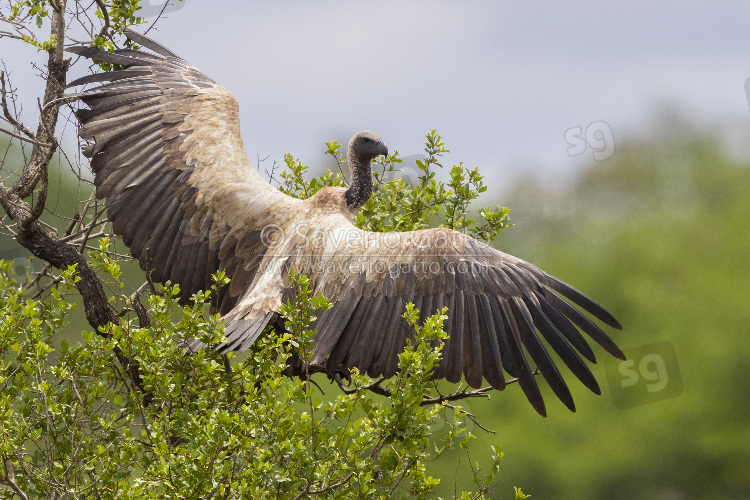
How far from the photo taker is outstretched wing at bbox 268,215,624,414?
4.60 metres

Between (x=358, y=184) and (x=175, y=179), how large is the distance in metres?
1.31

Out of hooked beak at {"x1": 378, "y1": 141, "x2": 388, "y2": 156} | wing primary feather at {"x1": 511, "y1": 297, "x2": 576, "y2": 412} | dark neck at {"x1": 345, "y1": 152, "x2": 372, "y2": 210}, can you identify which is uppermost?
hooked beak at {"x1": 378, "y1": 141, "x2": 388, "y2": 156}

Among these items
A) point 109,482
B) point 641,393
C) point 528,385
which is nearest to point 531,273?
point 528,385

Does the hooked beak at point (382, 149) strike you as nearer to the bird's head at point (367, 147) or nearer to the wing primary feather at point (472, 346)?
the bird's head at point (367, 147)

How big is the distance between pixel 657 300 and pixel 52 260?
2114 centimetres

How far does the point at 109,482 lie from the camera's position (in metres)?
3.65

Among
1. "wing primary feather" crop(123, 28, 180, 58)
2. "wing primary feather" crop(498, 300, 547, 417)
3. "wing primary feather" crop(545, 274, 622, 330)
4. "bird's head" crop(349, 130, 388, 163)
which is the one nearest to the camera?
"wing primary feather" crop(498, 300, 547, 417)

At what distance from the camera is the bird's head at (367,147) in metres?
6.15

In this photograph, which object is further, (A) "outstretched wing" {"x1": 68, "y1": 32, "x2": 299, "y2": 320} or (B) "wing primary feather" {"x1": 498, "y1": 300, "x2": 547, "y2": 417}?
(A) "outstretched wing" {"x1": 68, "y1": 32, "x2": 299, "y2": 320}

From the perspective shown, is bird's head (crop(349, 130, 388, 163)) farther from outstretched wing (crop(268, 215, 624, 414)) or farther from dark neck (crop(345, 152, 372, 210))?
outstretched wing (crop(268, 215, 624, 414))

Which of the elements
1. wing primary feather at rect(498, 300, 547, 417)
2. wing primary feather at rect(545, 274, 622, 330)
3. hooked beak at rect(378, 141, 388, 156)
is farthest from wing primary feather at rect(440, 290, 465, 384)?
hooked beak at rect(378, 141, 388, 156)

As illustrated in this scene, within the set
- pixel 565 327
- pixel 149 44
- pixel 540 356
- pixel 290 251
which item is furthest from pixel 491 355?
pixel 149 44

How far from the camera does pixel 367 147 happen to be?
20.2 ft

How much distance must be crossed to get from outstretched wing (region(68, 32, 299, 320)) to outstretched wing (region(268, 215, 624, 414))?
0.79 m
